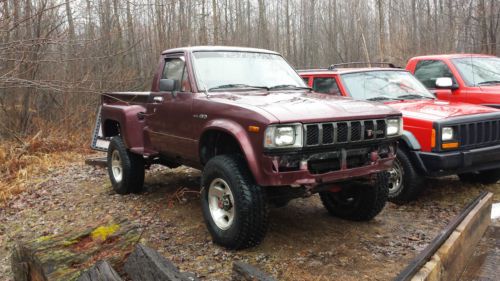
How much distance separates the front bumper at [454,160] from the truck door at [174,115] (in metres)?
2.88

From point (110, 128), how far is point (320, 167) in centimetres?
440

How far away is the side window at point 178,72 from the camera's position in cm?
503

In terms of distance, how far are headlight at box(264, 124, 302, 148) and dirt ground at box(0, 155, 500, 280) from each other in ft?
3.66

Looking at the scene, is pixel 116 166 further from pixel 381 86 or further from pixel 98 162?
pixel 381 86

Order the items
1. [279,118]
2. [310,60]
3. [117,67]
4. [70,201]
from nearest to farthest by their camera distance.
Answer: [279,118]
[70,201]
[117,67]
[310,60]

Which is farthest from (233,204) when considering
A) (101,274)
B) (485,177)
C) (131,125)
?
(485,177)

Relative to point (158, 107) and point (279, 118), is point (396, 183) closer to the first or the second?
point (279, 118)

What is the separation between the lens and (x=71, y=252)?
3.59m

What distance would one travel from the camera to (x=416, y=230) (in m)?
4.93

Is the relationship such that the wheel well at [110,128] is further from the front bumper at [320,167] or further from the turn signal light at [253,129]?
the front bumper at [320,167]

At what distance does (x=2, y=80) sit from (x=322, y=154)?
4802 millimetres

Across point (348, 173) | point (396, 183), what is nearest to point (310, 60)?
point (396, 183)

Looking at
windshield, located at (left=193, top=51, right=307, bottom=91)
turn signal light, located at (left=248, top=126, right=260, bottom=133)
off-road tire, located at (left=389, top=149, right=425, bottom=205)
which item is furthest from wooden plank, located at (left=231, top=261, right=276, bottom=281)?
off-road tire, located at (left=389, top=149, right=425, bottom=205)

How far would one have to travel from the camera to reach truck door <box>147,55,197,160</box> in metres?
4.83
